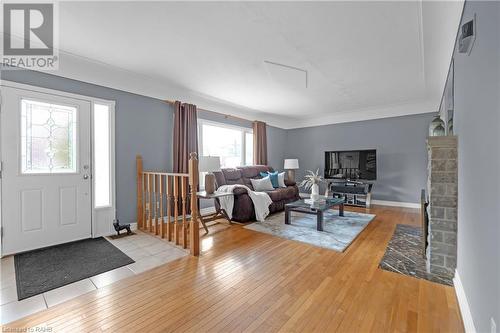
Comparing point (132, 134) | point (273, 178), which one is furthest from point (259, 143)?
point (132, 134)

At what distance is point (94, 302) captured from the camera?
1739mm

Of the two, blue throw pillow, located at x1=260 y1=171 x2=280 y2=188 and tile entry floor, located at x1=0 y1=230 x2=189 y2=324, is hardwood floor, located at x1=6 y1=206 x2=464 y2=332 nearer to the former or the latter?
tile entry floor, located at x1=0 y1=230 x2=189 y2=324

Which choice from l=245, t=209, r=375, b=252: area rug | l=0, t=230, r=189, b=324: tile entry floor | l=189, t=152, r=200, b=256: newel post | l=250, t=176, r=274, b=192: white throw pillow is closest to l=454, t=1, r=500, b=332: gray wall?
l=245, t=209, r=375, b=252: area rug

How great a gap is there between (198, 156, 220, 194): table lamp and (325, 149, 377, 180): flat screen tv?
12.0 ft

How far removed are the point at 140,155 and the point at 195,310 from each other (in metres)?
2.81

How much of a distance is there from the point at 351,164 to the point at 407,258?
353cm

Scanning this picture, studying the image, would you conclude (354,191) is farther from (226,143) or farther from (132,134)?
(132,134)

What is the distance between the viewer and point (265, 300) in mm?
1749

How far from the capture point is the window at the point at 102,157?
329cm

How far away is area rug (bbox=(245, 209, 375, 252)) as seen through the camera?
3.00 m

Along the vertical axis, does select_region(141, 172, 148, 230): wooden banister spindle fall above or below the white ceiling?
below

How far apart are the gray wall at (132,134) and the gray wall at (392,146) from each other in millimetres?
4528

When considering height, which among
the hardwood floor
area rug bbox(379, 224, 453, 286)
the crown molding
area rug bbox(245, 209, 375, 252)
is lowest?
the hardwood floor

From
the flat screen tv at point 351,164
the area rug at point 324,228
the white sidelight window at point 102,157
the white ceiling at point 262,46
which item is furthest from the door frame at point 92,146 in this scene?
the flat screen tv at point 351,164
